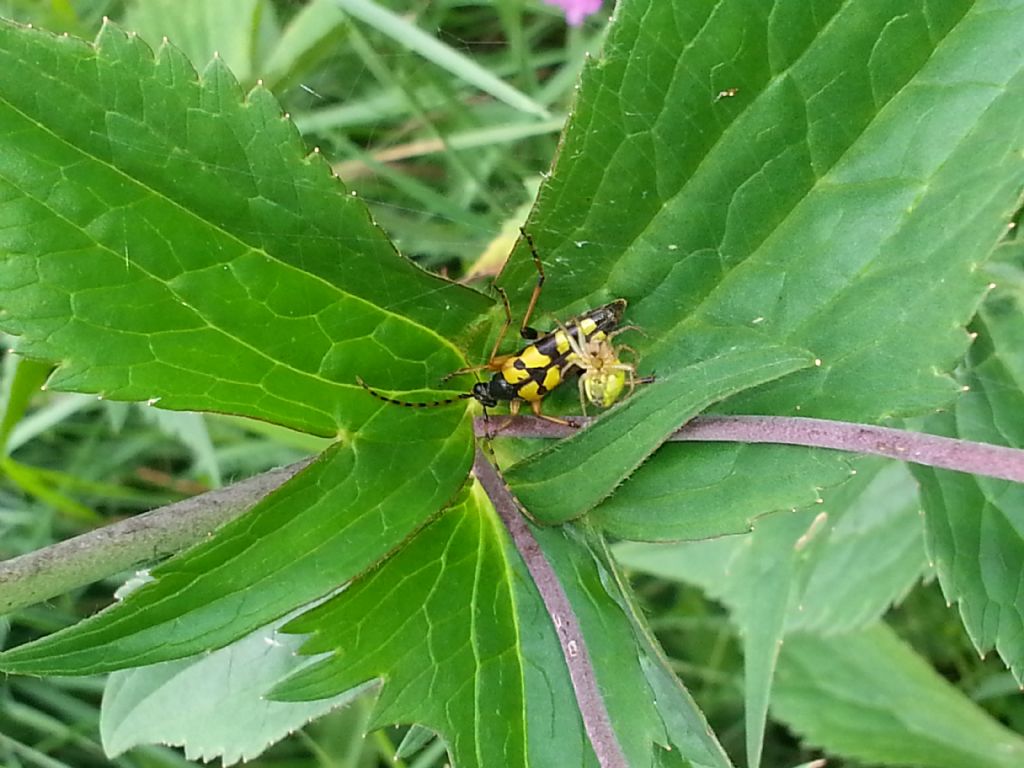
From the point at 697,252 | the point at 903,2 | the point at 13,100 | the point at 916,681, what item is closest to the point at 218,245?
the point at 13,100

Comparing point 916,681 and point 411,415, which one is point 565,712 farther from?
point 916,681

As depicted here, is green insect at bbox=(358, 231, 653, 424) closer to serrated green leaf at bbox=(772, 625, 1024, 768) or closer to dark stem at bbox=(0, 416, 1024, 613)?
dark stem at bbox=(0, 416, 1024, 613)

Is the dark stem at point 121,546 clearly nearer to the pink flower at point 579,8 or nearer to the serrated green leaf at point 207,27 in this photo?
the serrated green leaf at point 207,27

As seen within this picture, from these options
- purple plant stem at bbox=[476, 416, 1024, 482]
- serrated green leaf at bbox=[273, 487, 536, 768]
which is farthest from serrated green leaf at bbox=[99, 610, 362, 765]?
purple plant stem at bbox=[476, 416, 1024, 482]

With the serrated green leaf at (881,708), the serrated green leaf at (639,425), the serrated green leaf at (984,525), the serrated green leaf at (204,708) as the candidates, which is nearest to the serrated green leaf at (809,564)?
the serrated green leaf at (881,708)

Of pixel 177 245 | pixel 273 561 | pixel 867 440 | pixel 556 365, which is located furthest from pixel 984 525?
pixel 177 245

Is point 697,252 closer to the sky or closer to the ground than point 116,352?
closer to the ground
